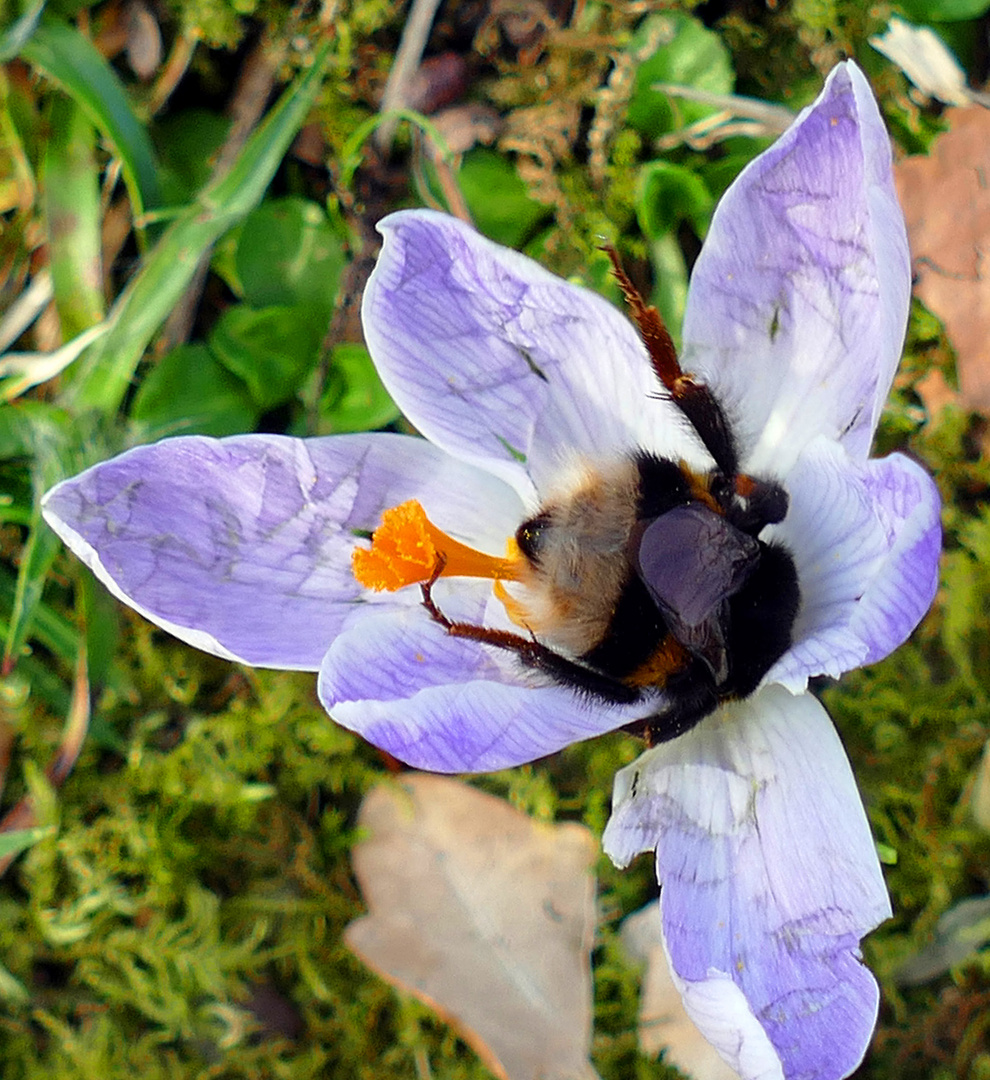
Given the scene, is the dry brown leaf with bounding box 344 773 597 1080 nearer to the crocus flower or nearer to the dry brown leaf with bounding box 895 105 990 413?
the crocus flower

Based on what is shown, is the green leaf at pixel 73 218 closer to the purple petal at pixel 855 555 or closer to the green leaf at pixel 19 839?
the green leaf at pixel 19 839

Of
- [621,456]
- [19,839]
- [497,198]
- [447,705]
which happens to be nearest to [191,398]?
[497,198]

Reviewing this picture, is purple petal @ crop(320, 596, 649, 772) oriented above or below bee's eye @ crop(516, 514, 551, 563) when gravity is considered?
below

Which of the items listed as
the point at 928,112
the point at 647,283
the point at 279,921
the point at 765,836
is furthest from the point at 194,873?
the point at 928,112

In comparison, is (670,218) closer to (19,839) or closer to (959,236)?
(959,236)

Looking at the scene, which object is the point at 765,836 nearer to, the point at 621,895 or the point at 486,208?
the point at 621,895

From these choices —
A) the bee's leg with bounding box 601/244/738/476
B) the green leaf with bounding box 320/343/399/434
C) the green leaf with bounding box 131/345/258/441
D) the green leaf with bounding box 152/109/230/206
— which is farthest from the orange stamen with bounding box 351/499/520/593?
the green leaf with bounding box 152/109/230/206
